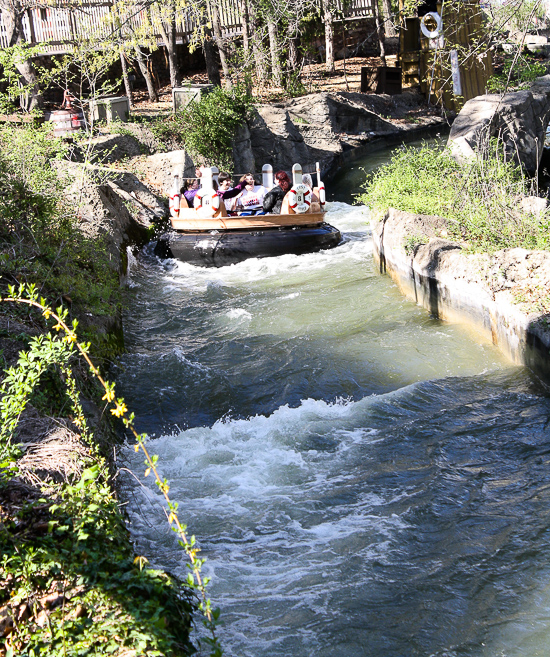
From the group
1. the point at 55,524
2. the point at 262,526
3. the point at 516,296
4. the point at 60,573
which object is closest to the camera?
the point at 60,573

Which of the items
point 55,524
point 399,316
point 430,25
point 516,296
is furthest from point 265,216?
point 430,25

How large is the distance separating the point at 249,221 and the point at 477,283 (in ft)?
17.8

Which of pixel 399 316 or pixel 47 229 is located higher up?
pixel 47 229

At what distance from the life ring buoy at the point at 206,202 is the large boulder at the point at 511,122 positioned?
445 cm

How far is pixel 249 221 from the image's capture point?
12.1m

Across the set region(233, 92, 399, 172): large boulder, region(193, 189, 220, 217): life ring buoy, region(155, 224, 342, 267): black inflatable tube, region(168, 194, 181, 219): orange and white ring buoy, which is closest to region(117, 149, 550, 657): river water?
region(155, 224, 342, 267): black inflatable tube

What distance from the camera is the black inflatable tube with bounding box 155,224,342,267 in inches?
471

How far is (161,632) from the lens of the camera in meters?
2.91

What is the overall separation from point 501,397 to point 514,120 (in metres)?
10.0

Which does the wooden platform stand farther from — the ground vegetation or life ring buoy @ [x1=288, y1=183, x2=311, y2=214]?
the ground vegetation

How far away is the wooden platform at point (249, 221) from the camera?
12.1 meters

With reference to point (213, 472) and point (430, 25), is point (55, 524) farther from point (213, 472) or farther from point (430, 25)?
point (430, 25)

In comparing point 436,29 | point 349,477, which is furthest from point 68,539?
point 436,29

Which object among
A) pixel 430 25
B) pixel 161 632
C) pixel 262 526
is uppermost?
pixel 430 25
